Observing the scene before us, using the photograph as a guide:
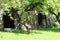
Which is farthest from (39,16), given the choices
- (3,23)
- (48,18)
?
(3,23)

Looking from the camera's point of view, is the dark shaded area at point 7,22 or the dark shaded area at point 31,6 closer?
the dark shaded area at point 31,6

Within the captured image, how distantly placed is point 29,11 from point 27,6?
1.50m

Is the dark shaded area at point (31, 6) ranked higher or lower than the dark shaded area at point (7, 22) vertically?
higher

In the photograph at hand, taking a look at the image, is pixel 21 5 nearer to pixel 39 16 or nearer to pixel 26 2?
pixel 26 2

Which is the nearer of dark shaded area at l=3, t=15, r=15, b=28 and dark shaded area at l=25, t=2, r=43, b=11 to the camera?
dark shaded area at l=25, t=2, r=43, b=11

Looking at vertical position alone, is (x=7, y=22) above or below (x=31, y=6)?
below

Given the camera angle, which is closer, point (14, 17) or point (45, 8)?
point (45, 8)

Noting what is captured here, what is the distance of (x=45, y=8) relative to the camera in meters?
24.0

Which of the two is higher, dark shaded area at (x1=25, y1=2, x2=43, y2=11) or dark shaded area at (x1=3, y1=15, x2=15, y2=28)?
dark shaded area at (x1=25, y1=2, x2=43, y2=11)

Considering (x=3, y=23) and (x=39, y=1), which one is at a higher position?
(x=39, y=1)

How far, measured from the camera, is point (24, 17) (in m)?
26.0

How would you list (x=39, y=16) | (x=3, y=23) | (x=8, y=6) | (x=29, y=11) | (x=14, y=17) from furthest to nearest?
1. (x=39, y=16)
2. (x=3, y=23)
3. (x=14, y=17)
4. (x=29, y=11)
5. (x=8, y=6)

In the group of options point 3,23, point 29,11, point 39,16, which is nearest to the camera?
point 29,11

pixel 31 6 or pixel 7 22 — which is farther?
pixel 7 22
